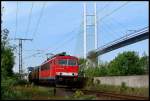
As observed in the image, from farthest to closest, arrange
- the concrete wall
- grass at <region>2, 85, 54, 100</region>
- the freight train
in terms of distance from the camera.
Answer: the freight train
the concrete wall
grass at <region>2, 85, 54, 100</region>

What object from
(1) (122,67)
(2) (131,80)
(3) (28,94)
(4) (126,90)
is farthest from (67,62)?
(1) (122,67)

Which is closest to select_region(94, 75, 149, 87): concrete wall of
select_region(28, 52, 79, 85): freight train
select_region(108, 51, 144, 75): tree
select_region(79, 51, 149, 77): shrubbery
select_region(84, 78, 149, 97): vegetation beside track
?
select_region(84, 78, 149, 97): vegetation beside track

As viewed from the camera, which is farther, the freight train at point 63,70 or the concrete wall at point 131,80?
the freight train at point 63,70

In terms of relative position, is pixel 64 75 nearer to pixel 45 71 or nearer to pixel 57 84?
pixel 57 84

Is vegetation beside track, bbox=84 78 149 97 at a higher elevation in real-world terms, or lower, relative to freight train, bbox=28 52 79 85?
lower

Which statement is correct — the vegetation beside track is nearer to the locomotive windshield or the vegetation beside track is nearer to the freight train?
the freight train

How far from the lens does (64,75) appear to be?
4550 cm

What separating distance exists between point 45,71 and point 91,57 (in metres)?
28.5

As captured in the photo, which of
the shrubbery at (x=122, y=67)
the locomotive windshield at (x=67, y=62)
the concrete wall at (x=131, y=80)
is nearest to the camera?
the concrete wall at (x=131, y=80)

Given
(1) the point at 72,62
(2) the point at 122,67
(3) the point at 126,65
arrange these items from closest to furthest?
1. (1) the point at 72,62
2. (2) the point at 122,67
3. (3) the point at 126,65

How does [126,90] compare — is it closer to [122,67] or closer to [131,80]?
[131,80]

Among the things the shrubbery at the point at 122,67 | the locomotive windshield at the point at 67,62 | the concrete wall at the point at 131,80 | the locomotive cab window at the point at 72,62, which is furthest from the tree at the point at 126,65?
the locomotive windshield at the point at 67,62

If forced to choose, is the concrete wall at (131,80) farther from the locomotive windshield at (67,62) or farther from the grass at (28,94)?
the grass at (28,94)

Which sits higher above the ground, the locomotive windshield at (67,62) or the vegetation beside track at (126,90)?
the locomotive windshield at (67,62)
